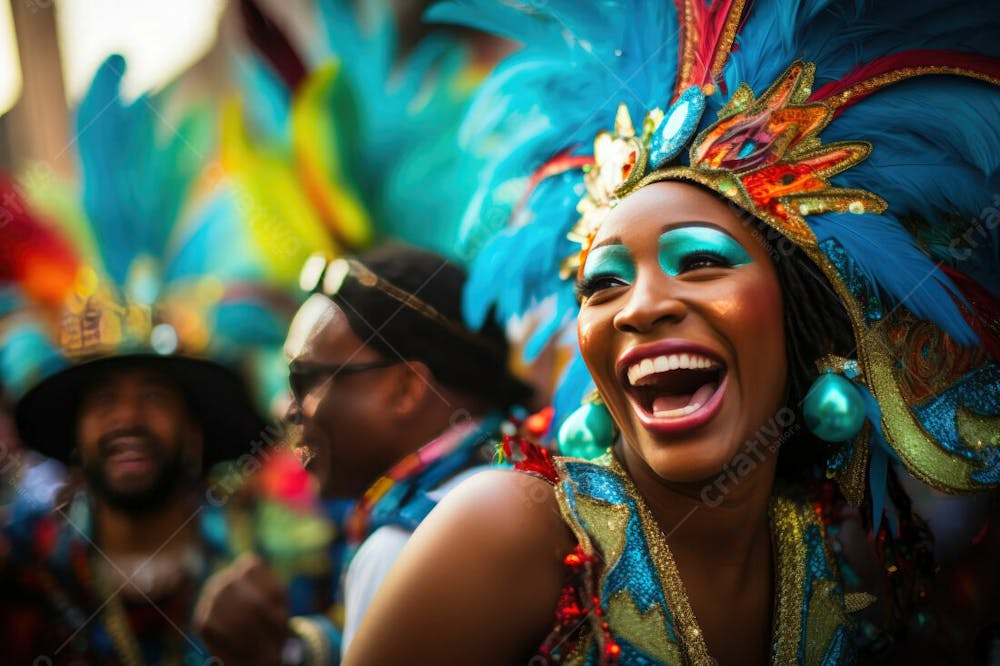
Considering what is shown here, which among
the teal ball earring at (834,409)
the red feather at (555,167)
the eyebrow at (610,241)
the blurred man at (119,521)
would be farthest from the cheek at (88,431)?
the teal ball earring at (834,409)

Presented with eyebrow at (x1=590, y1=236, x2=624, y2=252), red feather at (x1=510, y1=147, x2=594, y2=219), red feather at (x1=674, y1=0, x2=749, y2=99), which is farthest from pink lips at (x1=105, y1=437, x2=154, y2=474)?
red feather at (x1=674, y1=0, x2=749, y2=99)

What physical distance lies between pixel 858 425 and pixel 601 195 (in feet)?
2.73

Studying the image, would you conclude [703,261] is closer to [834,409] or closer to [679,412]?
[679,412]

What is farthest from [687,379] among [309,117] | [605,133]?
[309,117]

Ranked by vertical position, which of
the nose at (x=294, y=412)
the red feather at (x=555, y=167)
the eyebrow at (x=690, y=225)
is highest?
the eyebrow at (x=690, y=225)

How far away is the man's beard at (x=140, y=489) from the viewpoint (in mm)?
3516

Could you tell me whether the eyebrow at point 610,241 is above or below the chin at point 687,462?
above

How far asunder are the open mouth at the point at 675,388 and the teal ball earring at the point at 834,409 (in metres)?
0.26

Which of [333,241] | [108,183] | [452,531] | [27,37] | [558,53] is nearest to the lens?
[452,531]

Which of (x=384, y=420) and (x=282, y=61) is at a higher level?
(x=282, y=61)

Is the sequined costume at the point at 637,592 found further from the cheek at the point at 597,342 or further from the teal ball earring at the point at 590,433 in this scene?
the cheek at the point at 597,342

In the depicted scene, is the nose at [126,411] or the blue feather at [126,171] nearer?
the nose at [126,411]

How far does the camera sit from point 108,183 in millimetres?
4125

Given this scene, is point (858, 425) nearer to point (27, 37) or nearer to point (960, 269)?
point (960, 269)
